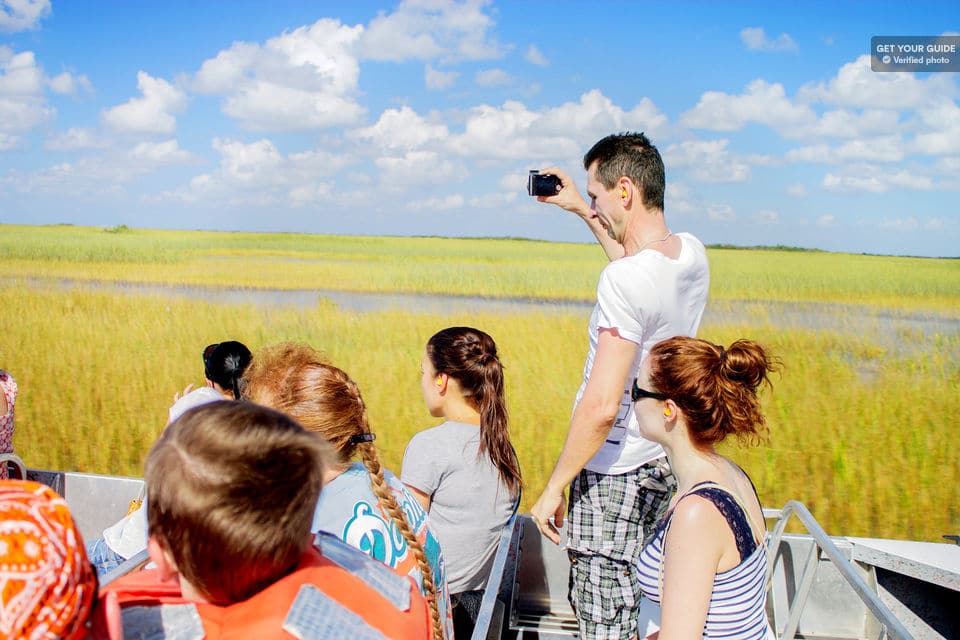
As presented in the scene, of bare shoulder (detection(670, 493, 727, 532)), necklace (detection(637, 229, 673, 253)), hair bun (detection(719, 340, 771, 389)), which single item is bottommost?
bare shoulder (detection(670, 493, 727, 532))

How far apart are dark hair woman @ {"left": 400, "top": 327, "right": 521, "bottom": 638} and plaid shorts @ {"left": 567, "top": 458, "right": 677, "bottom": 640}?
0.32 metres

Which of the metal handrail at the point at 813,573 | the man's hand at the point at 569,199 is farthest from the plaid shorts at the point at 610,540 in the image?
the man's hand at the point at 569,199

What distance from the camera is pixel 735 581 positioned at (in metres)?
1.59

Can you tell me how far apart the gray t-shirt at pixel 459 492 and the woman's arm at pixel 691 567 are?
3.34ft

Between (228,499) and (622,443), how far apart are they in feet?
5.22

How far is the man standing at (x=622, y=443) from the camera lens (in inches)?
86.8

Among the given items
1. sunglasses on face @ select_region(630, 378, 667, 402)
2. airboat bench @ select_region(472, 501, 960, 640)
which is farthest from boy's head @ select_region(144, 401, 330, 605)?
airboat bench @ select_region(472, 501, 960, 640)

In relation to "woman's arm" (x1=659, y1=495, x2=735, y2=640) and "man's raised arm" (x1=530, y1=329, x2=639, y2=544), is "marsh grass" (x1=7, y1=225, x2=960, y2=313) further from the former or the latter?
"woman's arm" (x1=659, y1=495, x2=735, y2=640)

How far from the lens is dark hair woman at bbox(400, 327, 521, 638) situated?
249cm

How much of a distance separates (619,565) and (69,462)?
4.45 meters

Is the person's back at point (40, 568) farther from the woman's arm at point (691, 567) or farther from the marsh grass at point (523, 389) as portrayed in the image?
the marsh grass at point (523, 389)

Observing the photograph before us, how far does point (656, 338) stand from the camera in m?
2.26

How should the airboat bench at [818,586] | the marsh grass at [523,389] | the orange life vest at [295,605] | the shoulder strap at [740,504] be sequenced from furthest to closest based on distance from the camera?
the marsh grass at [523,389]
the airboat bench at [818,586]
the shoulder strap at [740,504]
the orange life vest at [295,605]

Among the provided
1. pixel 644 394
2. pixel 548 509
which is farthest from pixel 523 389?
pixel 644 394
